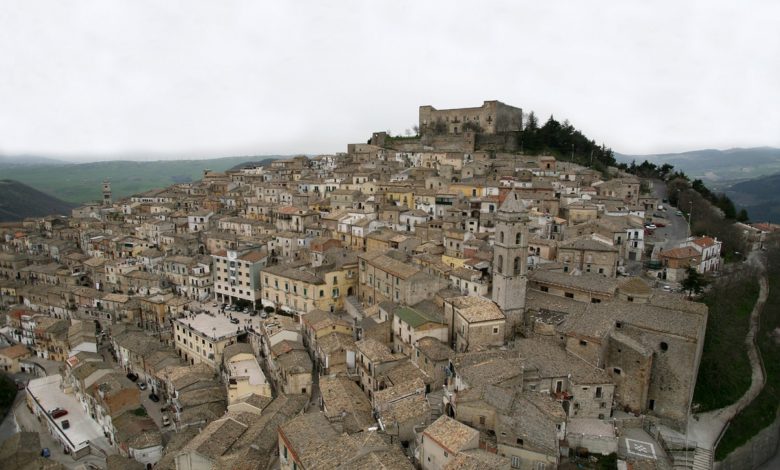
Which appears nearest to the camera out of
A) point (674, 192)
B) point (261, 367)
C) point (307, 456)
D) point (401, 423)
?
point (307, 456)

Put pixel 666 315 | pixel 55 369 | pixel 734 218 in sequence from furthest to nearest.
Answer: pixel 734 218
pixel 55 369
pixel 666 315

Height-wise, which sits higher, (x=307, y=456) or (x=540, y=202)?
(x=540, y=202)

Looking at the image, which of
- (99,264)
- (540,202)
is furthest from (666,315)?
(99,264)

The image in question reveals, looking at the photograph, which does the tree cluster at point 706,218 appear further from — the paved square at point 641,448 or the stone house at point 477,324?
the paved square at point 641,448

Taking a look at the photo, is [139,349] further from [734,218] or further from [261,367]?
[734,218]

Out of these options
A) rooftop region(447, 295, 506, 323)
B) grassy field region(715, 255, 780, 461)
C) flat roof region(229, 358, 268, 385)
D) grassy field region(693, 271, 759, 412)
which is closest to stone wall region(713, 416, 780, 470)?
grassy field region(715, 255, 780, 461)

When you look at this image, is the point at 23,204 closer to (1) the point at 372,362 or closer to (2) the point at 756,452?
(1) the point at 372,362

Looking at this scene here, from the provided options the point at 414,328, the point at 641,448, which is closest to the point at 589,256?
the point at 414,328

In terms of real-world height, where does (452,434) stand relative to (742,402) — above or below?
above
